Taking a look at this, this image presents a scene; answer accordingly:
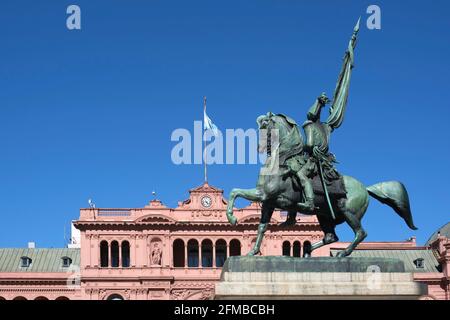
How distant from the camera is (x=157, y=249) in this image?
85500 mm

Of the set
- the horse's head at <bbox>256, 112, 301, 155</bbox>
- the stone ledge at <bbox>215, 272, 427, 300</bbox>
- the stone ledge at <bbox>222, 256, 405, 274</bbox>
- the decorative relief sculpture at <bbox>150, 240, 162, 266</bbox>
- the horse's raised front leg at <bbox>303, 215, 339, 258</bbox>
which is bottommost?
the stone ledge at <bbox>215, 272, 427, 300</bbox>

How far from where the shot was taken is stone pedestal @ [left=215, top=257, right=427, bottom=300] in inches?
790

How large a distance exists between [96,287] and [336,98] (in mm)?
64556

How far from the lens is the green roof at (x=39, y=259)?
8850 centimetres

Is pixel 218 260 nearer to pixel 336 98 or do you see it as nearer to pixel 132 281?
pixel 132 281

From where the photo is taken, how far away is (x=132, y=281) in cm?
8444

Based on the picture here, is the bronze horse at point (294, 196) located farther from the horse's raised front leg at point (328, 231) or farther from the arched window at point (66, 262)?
the arched window at point (66, 262)

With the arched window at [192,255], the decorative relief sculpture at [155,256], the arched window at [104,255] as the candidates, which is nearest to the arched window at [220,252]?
the arched window at [192,255]

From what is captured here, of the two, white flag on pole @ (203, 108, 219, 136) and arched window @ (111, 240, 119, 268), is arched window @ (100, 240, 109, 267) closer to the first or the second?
arched window @ (111, 240, 119, 268)

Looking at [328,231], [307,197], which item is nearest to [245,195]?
[307,197]

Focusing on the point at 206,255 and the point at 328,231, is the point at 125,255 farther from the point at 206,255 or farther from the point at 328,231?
the point at 328,231

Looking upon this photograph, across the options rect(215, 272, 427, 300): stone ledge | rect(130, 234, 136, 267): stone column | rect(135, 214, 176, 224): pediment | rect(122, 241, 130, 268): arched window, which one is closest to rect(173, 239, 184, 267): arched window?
rect(135, 214, 176, 224): pediment

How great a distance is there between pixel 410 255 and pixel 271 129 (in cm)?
7269

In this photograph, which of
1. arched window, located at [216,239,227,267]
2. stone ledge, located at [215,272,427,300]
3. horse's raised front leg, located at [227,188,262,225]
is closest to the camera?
stone ledge, located at [215,272,427,300]
